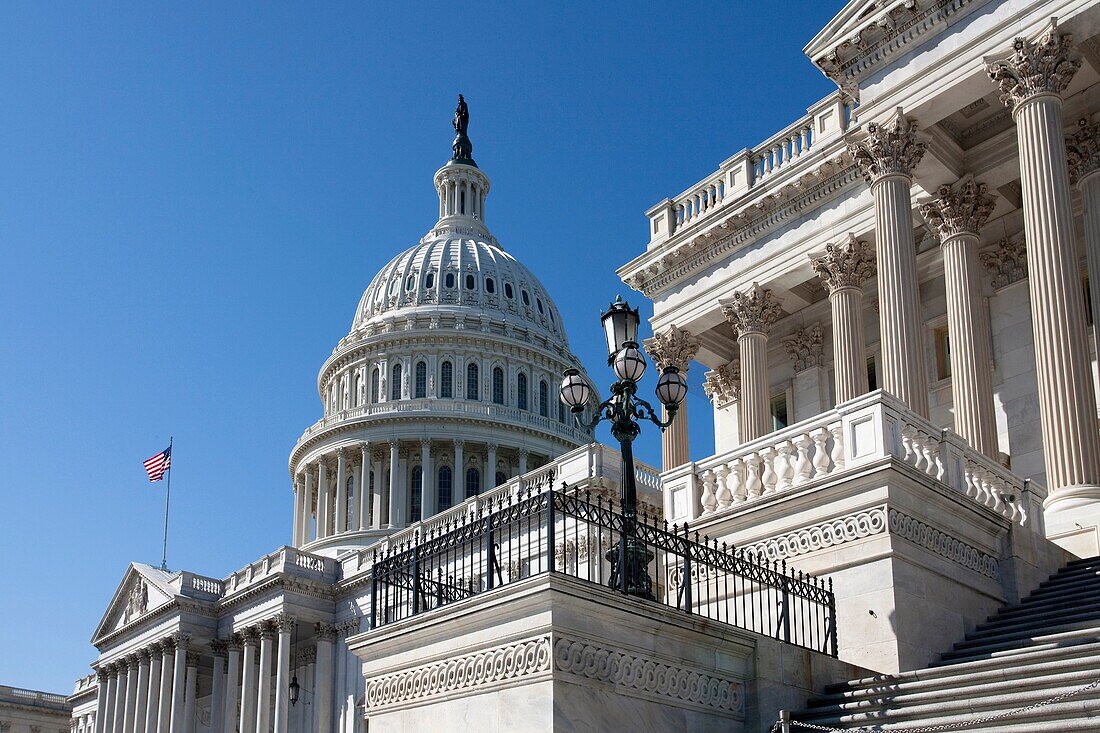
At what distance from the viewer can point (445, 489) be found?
98188mm

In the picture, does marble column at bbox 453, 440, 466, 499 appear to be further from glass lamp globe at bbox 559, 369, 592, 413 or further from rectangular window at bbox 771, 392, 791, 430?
glass lamp globe at bbox 559, 369, 592, 413

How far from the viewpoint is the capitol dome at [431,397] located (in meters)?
98.5

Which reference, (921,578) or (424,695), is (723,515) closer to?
(921,578)

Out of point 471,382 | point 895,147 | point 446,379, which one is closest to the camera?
point 895,147

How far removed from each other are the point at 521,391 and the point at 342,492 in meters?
17.2

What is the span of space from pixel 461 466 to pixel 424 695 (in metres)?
82.7

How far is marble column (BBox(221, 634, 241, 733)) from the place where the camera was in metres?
66.1

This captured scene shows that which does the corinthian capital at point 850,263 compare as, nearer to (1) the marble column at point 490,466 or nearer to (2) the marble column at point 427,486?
(2) the marble column at point 427,486

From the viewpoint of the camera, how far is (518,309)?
114m

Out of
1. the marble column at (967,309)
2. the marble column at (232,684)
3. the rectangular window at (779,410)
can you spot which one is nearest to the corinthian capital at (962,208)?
the marble column at (967,309)

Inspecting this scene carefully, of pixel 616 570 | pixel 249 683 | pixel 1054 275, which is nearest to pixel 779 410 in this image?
pixel 1054 275

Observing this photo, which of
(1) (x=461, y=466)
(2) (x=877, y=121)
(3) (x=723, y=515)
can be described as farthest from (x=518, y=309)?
(3) (x=723, y=515)

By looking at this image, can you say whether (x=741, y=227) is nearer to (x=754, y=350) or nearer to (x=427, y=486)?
(x=754, y=350)

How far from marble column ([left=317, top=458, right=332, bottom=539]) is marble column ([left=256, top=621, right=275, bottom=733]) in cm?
3553
